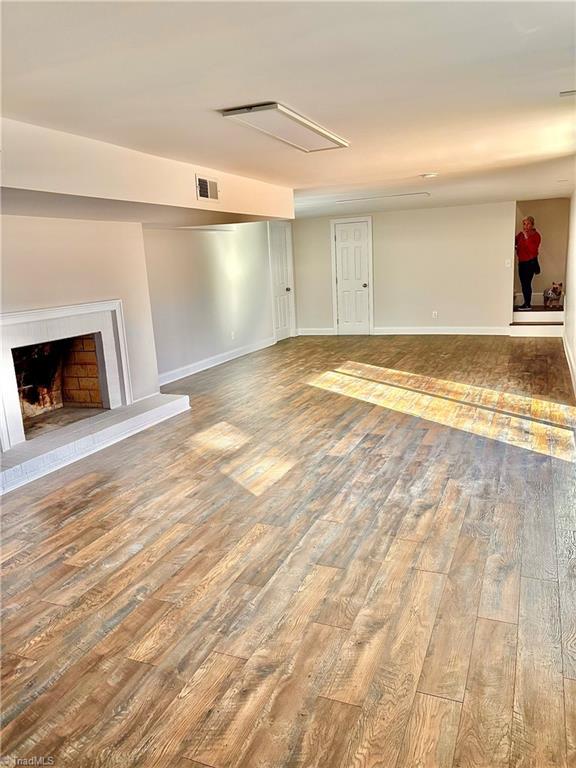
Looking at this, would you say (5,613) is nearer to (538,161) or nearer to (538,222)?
(538,161)

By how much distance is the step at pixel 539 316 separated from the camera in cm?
953

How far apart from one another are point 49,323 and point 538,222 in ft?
32.4

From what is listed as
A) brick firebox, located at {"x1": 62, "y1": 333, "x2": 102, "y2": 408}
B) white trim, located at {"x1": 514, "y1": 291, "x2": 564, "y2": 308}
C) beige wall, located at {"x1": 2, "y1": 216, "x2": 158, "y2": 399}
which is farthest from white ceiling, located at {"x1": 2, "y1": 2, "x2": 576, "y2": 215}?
white trim, located at {"x1": 514, "y1": 291, "x2": 564, "y2": 308}

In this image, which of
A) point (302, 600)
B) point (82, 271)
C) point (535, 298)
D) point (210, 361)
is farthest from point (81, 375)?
point (535, 298)

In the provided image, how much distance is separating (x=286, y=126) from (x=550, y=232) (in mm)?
9284

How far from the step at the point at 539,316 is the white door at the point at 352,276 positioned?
8.89ft

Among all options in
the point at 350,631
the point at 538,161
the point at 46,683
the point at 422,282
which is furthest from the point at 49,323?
the point at 422,282

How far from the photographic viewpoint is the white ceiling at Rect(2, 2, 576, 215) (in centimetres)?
192

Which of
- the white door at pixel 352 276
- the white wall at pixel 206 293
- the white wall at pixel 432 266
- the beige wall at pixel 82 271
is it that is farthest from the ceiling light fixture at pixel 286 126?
the white door at pixel 352 276

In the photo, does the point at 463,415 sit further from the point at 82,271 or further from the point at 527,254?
the point at 527,254

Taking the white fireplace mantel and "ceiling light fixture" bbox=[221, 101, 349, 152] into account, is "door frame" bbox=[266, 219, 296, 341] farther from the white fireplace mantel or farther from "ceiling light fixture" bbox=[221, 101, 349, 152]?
"ceiling light fixture" bbox=[221, 101, 349, 152]

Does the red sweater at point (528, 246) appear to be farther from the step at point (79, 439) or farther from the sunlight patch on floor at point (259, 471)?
the sunlight patch on floor at point (259, 471)

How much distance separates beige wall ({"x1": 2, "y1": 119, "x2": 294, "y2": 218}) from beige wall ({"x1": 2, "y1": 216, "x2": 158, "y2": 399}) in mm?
989

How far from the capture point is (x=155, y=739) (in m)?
1.77
